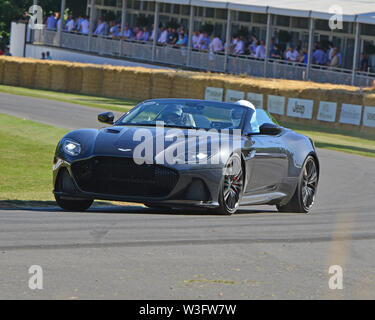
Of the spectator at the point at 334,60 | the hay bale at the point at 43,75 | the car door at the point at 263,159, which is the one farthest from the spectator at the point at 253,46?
the car door at the point at 263,159

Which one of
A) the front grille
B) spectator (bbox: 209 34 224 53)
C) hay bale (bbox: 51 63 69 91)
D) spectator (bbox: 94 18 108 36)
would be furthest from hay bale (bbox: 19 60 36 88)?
the front grille

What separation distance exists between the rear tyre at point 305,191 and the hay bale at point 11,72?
110ft

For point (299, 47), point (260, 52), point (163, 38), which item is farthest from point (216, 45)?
point (299, 47)

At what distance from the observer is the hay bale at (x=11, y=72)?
143ft

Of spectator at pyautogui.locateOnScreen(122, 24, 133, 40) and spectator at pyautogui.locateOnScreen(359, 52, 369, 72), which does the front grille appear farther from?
spectator at pyautogui.locateOnScreen(122, 24, 133, 40)

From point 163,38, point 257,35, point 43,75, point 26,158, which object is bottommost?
point 26,158

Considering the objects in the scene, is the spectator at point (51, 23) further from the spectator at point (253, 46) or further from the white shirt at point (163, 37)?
the spectator at point (253, 46)

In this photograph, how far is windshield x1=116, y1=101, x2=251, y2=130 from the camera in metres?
10.1

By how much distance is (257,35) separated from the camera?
47531 millimetres

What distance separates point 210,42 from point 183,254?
40.2m

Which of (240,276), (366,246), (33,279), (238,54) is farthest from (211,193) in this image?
(238,54)

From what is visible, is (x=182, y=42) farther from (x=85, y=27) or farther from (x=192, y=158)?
(x=192, y=158)

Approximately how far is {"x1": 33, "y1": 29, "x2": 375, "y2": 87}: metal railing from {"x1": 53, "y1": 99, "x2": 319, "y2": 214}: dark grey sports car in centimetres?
2776

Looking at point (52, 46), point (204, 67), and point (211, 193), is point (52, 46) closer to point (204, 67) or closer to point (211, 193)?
point (204, 67)
